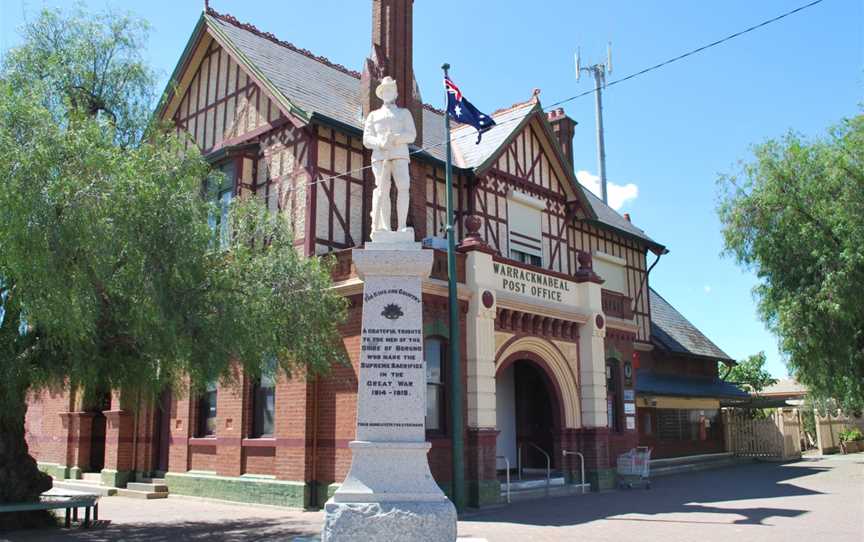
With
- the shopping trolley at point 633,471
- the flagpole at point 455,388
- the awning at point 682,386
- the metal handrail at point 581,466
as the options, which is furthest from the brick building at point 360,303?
the awning at point 682,386

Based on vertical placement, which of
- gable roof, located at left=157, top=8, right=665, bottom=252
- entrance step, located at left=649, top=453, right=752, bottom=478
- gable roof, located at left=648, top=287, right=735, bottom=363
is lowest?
entrance step, located at left=649, top=453, right=752, bottom=478

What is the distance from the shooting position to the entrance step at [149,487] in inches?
699

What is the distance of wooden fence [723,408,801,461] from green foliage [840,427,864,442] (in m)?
4.63

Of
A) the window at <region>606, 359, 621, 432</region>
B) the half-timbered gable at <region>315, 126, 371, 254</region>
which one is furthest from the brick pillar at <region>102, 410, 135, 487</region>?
the window at <region>606, 359, 621, 432</region>

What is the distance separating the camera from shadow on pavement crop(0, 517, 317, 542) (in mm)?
11328

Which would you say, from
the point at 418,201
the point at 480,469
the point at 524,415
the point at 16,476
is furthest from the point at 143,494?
the point at 524,415

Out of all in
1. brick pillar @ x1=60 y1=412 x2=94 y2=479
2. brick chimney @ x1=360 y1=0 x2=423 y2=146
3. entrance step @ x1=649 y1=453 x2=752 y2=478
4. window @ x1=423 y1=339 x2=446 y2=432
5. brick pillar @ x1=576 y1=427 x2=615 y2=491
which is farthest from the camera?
entrance step @ x1=649 y1=453 x2=752 y2=478

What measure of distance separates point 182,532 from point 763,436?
25743mm

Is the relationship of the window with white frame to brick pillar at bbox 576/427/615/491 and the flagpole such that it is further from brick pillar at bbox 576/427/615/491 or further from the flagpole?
the flagpole

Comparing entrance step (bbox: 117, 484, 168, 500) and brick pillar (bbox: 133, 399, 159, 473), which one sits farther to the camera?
brick pillar (bbox: 133, 399, 159, 473)

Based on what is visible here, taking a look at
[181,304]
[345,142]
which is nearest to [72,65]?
[181,304]

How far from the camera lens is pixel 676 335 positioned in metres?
28.7

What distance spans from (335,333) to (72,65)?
638 cm

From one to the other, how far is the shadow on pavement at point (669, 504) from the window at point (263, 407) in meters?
4.96
